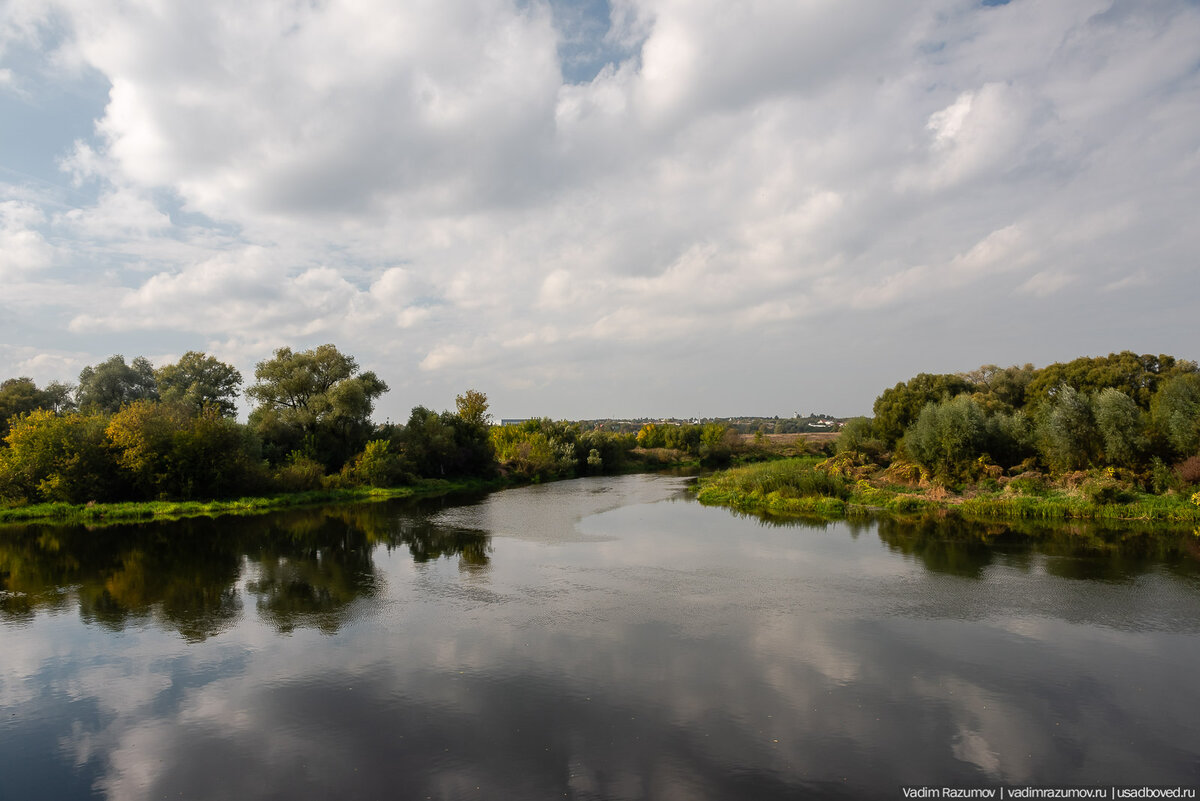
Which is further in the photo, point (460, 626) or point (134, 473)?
point (134, 473)

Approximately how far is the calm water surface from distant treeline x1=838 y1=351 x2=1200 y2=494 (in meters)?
8.41

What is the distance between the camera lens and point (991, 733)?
8078 mm

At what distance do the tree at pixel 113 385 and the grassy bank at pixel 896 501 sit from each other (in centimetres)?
4158

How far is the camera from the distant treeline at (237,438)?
2928 centimetres

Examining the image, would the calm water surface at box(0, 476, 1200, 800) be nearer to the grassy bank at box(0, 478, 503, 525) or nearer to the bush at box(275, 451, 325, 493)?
the grassy bank at box(0, 478, 503, 525)

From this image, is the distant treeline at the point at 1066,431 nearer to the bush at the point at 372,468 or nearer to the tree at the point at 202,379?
the bush at the point at 372,468

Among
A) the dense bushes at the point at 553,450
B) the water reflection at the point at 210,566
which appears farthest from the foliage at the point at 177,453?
the dense bushes at the point at 553,450

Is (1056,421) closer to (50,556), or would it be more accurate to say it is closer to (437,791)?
(437,791)

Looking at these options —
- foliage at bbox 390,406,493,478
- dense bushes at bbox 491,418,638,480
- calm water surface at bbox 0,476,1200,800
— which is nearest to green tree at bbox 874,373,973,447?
calm water surface at bbox 0,476,1200,800

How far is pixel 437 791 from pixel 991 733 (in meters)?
7.03

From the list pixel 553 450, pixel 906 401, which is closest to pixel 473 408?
pixel 553 450

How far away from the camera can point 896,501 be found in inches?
1165

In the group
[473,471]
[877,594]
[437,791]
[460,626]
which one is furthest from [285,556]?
[473,471]

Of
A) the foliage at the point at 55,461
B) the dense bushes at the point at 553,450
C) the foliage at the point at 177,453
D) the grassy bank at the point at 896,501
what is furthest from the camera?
the dense bushes at the point at 553,450
